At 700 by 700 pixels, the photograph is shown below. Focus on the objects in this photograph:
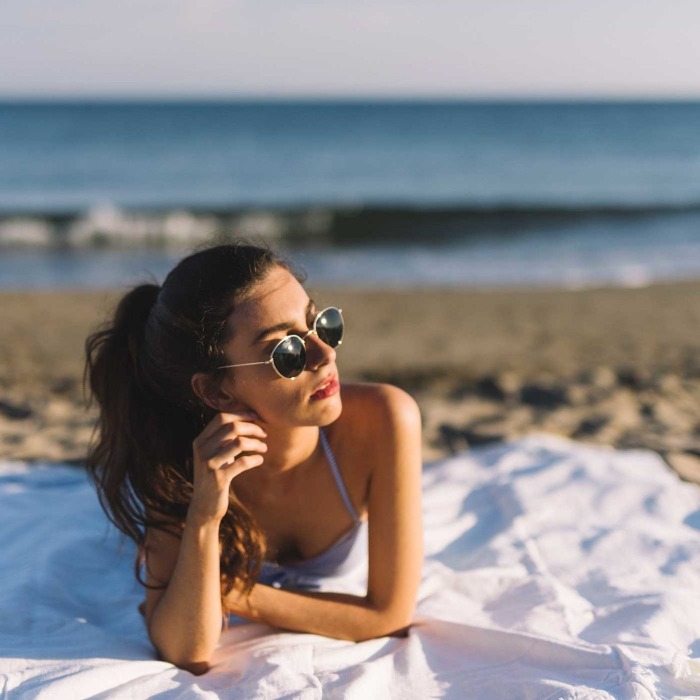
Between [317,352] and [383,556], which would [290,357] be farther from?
[383,556]

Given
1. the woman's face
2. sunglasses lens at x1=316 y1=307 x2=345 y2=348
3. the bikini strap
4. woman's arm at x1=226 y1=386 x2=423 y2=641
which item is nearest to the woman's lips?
the woman's face

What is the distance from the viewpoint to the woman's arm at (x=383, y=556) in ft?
9.20

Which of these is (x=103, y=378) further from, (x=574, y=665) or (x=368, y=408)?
(x=574, y=665)

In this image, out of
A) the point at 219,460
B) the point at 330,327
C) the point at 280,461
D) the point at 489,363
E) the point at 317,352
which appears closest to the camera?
the point at 219,460

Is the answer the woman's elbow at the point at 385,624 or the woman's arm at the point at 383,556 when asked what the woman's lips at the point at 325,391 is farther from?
the woman's elbow at the point at 385,624

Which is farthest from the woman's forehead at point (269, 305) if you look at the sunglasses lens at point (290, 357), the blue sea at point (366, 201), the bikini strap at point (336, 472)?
the blue sea at point (366, 201)

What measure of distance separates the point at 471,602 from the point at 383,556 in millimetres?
576

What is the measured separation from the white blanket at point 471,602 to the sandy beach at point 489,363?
0.89m

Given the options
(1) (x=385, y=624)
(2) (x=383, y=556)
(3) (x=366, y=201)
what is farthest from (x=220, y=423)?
(3) (x=366, y=201)

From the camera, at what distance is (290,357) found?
8.52 feet

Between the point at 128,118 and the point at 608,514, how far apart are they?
175 feet

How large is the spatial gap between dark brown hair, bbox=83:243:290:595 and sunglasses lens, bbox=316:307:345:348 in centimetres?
22

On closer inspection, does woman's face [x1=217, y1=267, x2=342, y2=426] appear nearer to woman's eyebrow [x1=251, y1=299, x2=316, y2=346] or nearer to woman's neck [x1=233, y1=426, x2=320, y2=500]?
woman's eyebrow [x1=251, y1=299, x2=316, y2=346]

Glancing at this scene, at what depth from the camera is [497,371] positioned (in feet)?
25.0
